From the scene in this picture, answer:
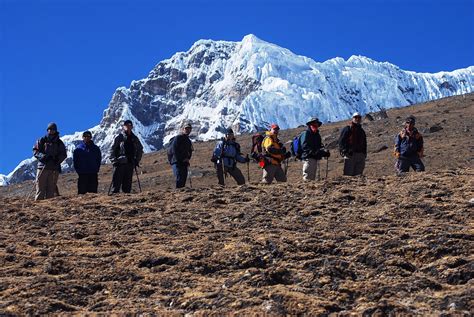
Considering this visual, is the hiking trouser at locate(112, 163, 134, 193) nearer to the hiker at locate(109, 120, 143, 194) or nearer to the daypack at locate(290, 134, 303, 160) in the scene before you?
the hiker at locate(109, 120, 143, 194)

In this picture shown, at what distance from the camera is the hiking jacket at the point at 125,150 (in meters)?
15.3

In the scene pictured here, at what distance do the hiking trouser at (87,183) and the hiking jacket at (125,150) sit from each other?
2.26 ft

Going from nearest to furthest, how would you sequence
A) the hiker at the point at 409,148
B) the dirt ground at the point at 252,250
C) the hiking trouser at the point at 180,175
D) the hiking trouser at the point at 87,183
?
the dirt ground at the point at 252,250, the hiker at the point at 409,148, the hiking trouser at the point at 87,183, the hiking trouser at the point at 180,175

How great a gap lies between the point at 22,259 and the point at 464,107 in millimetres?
41466

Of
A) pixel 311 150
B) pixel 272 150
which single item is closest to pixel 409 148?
pixel 311 150

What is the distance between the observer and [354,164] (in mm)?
15508

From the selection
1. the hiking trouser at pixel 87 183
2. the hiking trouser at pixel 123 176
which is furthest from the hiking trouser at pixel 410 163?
the hiking trouser at pixel 87 183

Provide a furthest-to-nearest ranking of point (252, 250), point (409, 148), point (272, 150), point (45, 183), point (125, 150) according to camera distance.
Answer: point (272, 150)
point (45, 183)
point (125, 150)
point (409, 148)
point (252, 250)

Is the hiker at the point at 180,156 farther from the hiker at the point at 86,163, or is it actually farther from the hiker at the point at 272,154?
the hiker at the point at 272,154

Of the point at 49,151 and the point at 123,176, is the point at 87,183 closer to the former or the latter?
the point at 123,176

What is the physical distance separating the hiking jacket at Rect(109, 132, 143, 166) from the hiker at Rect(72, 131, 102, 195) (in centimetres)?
38

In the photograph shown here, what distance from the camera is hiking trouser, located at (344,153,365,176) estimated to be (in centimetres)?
1545

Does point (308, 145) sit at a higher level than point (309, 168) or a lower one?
higher

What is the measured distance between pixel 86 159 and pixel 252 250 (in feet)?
26.0
